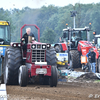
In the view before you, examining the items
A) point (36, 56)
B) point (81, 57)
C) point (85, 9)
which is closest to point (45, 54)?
point (36, 56)

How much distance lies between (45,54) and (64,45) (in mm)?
10449

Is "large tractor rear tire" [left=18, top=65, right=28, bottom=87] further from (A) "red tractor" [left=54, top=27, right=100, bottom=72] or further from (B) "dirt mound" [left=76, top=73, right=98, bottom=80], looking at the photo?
(A) "red tractor" [left=54, top=27, right=100, bottom=72]

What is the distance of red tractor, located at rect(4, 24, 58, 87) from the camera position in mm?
10031

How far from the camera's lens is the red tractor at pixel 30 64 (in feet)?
32.9

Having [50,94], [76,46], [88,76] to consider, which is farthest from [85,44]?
[50,94]

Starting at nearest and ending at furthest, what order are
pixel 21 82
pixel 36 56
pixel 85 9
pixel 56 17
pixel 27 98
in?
pixel 27 98 < pixel 21 82 < pixel 36 56 < pixel 56 17 < pixel 85 9

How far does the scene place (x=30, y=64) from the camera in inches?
411

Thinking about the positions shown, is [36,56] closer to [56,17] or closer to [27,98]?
[27,98]

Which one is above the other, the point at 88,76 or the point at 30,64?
the point at 30,64

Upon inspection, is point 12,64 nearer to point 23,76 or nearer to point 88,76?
point 23,76

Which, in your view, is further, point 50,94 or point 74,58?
point 74,58

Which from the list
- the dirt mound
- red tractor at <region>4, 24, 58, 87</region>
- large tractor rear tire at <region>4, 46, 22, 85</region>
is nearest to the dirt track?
red tractor at <region>4, 24, 58, 87</region>

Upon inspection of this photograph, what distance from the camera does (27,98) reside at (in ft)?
23.2

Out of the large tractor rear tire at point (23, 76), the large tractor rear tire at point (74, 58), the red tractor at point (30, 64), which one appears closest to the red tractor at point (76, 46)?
the large tractor rear tire at point (74, 58)
